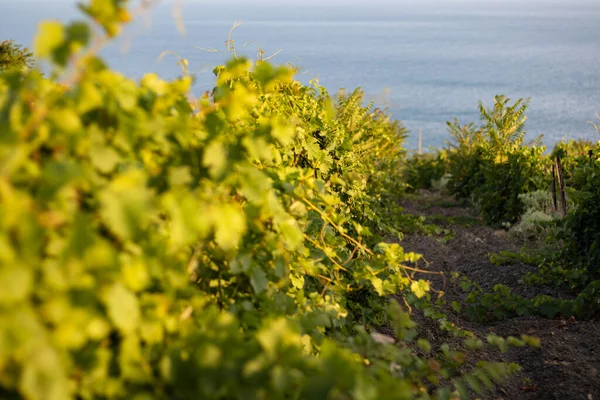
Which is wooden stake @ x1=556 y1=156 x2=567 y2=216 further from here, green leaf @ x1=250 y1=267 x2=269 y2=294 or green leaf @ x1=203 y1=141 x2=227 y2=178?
green leaf @ x1=203 y1=141 x2=227 y2=178

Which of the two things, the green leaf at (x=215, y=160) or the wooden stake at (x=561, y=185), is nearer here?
the green leaf at (x=215, y=160)

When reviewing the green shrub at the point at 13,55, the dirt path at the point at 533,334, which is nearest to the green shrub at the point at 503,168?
the dirt path at the point at 533,334

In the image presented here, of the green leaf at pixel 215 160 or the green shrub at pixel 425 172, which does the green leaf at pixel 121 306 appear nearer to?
the green leaf at pixel 215 160

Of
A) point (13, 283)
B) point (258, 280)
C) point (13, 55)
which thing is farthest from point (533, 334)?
point (13, 55)

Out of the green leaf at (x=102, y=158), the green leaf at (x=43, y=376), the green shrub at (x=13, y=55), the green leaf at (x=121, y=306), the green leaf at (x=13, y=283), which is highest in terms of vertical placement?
the green shrub at (x=13, y=55)

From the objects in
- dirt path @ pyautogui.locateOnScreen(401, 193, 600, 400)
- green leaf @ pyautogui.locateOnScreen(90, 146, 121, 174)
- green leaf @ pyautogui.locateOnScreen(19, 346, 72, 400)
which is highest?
green leaf @ pyautogui.locateOnScreen(90, 146, 121, 174)

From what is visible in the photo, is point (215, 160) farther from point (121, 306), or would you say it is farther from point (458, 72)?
point (458, 72)

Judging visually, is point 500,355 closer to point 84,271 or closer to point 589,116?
point 84,271

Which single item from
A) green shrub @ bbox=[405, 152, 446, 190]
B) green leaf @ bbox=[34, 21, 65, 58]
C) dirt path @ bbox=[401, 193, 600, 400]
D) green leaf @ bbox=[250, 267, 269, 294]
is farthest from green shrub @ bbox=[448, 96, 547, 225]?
green leaf @ bbox=[34, 21, 65, 58]

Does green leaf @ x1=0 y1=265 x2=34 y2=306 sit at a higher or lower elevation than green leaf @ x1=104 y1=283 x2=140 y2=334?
higher

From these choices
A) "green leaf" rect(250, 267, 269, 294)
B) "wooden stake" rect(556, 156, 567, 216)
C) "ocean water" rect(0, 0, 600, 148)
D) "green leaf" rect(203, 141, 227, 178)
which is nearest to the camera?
"green leaf" rect(203, 141, 227, 178)

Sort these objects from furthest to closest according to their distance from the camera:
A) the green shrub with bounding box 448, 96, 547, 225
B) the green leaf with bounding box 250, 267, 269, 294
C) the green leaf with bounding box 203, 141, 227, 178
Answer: the green shrub with bounding box 448, 96, 547, 225 → the green leaf with bounding box 250, 267, 269, 294 → the green leaf with bounding box 203, 141, 227, 178

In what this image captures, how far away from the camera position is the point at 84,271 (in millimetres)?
1075

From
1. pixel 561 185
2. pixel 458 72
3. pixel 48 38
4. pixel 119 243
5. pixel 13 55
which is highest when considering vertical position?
pixel 458 72
